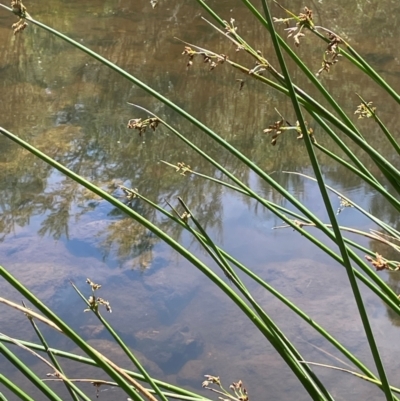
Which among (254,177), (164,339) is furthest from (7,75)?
(164,339)

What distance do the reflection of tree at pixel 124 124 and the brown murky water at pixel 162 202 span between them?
11 millimetres

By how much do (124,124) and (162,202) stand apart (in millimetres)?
894

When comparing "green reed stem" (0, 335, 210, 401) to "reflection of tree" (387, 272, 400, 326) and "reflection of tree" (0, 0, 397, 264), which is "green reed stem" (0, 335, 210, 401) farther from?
"reflection of tree" (0, 0, 397, 264)

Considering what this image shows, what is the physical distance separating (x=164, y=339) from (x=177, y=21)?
398 cm

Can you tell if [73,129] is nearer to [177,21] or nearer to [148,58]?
[148,58]

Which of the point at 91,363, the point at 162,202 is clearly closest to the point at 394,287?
the point at 162,202

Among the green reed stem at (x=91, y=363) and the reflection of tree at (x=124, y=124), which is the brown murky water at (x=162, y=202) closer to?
the reflection of tree at (x=124, y=124)

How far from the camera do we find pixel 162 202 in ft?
10.6

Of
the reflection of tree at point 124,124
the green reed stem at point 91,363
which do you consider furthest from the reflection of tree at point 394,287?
the green reed stem at point 91,363

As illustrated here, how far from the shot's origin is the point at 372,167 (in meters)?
3.52

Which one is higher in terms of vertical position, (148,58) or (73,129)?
(148,58)

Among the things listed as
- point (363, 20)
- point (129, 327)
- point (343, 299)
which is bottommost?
point (129, 327)

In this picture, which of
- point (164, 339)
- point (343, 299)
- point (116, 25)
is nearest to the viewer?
point (164, 339)

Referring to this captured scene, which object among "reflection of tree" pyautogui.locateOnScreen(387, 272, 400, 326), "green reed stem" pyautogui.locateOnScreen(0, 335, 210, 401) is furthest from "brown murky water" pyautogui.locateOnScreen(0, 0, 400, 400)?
"green reed stem" pyautogui.locateOnScreen(0, 335, 210, 401)
